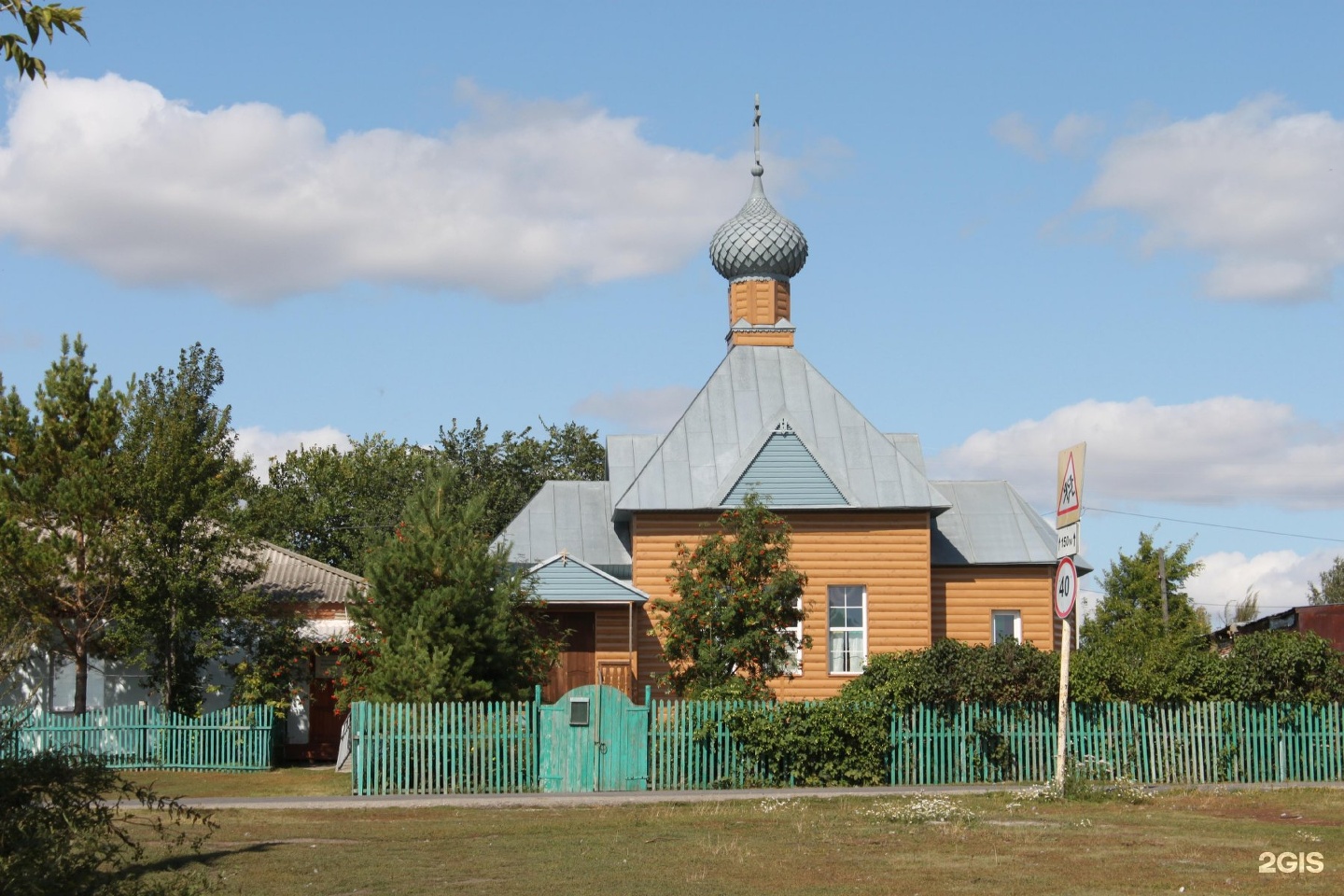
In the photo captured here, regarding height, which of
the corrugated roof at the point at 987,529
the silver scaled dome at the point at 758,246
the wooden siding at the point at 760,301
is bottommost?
the corrugated roof at the point at 987,529

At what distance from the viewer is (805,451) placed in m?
30.2

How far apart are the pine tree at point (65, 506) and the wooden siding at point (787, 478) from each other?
11.7 meters

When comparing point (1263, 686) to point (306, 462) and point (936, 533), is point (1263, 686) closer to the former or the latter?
point (936, 533)

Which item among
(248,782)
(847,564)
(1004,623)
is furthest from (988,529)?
(248,782)

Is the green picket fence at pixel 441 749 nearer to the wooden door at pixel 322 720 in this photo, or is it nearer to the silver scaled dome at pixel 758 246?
the wooden door at pixel 322 720

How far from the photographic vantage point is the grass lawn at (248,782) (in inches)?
917

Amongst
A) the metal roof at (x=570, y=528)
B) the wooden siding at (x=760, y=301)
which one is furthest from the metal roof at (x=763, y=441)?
the metal roof at (x=570, y=528)

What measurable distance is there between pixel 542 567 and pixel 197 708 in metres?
7.51

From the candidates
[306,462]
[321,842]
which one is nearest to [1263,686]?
[321,842]

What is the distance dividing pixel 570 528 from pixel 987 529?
356 inches

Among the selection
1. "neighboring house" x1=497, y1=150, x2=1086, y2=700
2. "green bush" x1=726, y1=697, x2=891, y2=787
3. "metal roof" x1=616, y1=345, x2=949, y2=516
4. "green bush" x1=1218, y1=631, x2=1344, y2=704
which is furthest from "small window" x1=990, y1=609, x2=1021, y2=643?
"green bush" x1=726, y1=697, x2=891, y2=787

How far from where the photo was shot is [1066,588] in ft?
57.5

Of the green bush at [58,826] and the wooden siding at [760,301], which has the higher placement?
the wooden siding at [760,301]

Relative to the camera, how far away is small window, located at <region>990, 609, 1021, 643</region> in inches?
1258
